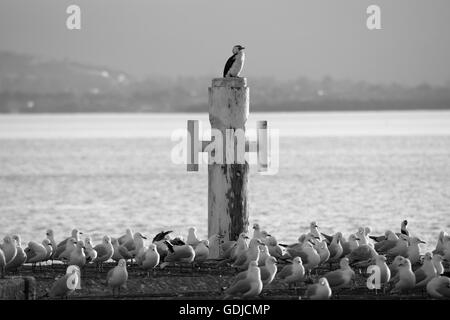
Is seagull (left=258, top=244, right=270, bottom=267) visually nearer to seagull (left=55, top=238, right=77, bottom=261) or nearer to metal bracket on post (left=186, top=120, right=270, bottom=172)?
metal bracket on post (left=186, top=120, right=270, bottom=172)

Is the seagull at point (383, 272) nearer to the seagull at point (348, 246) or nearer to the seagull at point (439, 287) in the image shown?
the seagull at point (439, 287)

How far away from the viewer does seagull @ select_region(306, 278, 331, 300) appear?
56.6 feet

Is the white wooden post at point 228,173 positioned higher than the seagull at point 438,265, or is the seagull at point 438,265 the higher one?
the white wooden post at point 228,173

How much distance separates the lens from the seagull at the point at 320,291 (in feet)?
56.6

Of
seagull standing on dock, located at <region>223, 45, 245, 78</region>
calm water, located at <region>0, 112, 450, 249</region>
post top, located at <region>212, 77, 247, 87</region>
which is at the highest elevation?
seagull standing on dock, located at <region>223, 45, 245, 78</region>

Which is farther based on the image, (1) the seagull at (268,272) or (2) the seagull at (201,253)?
(2) the seagull at (201,253)

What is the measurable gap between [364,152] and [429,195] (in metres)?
55.4

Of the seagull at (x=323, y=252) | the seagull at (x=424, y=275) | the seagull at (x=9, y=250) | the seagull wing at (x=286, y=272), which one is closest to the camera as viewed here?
the seagull at (x=424, y=275)

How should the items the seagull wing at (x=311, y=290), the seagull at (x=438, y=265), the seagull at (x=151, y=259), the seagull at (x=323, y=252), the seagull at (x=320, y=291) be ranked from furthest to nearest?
the seagull at (x=323, y=252) → the seagull at (x=151, y=259) → the seagull at (x=438, y=265) → the seagull wing at (x=311, y=290) → the seagull at (x=320, y=291)

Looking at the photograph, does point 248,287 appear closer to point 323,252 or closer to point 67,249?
point 323,252

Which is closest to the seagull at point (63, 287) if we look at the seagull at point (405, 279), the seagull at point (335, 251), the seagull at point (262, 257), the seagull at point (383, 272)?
the seagull at point (262, 257)

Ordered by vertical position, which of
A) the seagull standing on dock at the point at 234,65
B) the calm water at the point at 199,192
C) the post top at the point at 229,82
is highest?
the seagull standing on dock at the point at 234,65

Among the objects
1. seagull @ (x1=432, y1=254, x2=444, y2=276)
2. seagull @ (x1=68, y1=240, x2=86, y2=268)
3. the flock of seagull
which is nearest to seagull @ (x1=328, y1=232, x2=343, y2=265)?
the flock of seagull

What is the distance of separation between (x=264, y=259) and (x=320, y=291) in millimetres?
2451
